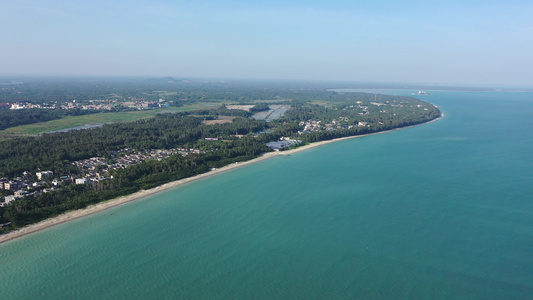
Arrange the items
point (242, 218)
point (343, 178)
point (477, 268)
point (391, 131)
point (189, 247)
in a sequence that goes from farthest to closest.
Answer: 1. point (391, 131)
2. point (343, 178)
3. point (242, 218)
4. point (189, 247)
5. point (477, 268)

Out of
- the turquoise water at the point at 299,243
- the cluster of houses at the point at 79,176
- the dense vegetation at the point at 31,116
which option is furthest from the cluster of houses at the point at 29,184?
the dense vegetation at the point at 31,116

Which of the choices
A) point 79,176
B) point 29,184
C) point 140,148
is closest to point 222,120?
point 140,148

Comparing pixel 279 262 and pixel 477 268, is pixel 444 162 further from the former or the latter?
pixel 279 262

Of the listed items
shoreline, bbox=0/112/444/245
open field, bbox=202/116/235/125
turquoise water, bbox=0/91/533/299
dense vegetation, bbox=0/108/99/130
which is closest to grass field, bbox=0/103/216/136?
dense vegetation, bbox=0/108/99/130

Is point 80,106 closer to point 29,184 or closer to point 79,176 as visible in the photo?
point 79,176

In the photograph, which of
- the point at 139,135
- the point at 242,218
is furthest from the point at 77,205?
the point at 139,135

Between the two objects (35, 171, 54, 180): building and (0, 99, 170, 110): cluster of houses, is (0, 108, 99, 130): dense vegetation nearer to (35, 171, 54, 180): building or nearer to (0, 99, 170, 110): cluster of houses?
(0, 99, 170, 110): cluster of houses

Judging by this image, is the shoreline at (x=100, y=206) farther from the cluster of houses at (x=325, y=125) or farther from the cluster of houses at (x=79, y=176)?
the cluster of houses at (x=325, y=125)
